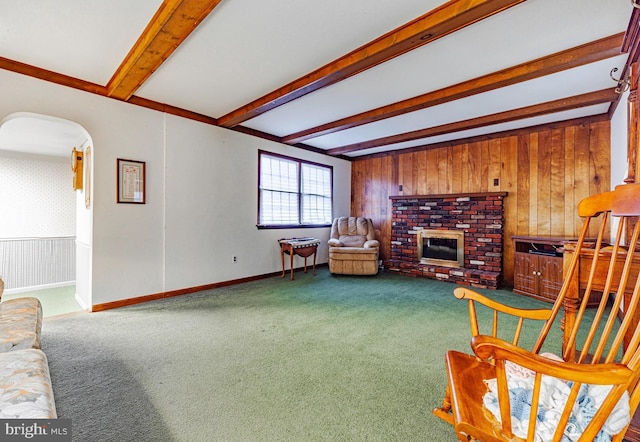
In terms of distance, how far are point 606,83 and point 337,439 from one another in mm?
4129

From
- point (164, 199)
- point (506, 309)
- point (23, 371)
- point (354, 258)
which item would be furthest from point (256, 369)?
point (354, 258)

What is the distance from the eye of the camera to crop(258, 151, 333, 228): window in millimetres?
4949

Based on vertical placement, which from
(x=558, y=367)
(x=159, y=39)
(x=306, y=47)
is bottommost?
(x=558, y=367)

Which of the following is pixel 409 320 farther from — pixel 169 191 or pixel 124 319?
pixel 169 191

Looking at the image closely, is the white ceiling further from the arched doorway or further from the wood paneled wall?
the wood paneled wall

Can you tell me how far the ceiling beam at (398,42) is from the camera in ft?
6.14

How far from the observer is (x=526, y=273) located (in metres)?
3.97

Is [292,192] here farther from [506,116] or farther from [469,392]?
[469,392]

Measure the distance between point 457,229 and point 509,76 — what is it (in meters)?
2.72

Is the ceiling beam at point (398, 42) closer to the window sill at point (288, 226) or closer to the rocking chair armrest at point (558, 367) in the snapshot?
the rocking chair armrest at point (558, 367)

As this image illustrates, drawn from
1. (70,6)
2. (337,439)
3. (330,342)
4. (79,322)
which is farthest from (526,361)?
(79,322)

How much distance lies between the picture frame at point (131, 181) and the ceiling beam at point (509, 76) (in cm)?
269

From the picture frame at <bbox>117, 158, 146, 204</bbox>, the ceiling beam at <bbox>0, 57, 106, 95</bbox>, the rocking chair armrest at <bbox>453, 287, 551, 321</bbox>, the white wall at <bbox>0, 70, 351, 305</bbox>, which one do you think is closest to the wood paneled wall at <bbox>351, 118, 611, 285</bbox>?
the white wall at <bbox>0, 70, 351, 305</bbox>

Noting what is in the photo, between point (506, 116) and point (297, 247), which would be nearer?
point (506, 116)
